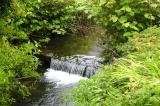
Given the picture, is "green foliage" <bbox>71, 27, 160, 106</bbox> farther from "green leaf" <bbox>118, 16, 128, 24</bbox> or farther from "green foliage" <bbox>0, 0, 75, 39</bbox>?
"green foliage" <bbox>0, 0, 75, 39</bbox>

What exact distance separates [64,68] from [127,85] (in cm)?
545

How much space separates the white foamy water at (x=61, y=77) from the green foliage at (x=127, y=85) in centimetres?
400

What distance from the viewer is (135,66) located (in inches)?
212

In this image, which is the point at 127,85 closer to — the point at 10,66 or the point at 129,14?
the point at 10,66

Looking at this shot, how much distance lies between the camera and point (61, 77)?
10.0 metres

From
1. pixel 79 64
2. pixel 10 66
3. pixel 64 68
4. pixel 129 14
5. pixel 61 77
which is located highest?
pixel 129 14

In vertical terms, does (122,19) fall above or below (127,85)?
above

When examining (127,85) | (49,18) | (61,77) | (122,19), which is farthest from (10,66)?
(49,18)

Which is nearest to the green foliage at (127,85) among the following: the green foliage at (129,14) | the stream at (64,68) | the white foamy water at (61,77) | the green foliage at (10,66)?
the green foliage at (10,66)

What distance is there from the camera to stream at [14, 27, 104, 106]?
885cm

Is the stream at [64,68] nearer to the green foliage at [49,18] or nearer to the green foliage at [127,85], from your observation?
the green foliage at [49,18]

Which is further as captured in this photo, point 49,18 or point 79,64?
point 49,18

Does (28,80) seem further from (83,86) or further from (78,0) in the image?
(83,86)

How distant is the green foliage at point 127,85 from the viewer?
457cm
